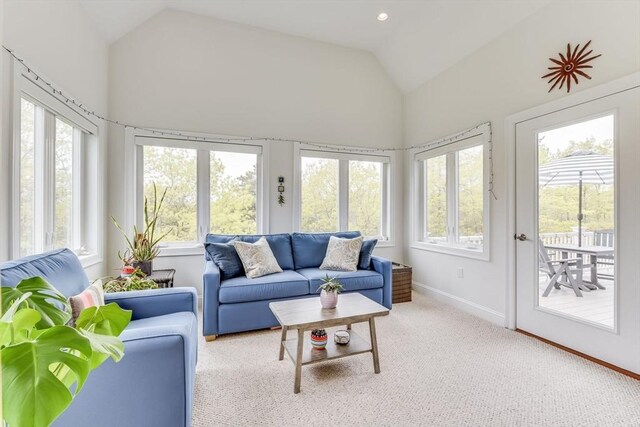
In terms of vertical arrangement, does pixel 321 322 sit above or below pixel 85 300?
below

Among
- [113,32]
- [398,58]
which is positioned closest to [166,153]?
[113,32]

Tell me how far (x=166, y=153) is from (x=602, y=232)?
432 cm

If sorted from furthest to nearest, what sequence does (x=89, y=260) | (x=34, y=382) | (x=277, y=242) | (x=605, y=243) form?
1. (x=277, y=242)
2. (x=89, y=260)
3. (x=605, y=243)
4. (x=34, y=382)

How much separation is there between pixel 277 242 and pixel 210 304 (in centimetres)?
105

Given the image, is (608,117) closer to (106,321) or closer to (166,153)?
(106,321)

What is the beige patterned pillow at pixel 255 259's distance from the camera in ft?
10.5

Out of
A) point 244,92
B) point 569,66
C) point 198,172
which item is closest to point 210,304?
point 198,172

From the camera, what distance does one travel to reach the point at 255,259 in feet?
10.7

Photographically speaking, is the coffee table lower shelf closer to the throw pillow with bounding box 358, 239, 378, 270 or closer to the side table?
the throw pillow with bounding box 358, 239, 378, 270

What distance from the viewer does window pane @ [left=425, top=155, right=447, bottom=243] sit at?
4.21 m

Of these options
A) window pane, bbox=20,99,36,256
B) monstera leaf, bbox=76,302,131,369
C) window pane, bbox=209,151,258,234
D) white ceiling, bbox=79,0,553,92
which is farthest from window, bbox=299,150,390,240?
monstera leaf, bbox=76,302,131,369

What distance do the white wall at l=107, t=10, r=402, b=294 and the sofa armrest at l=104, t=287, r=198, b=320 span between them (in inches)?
66.8

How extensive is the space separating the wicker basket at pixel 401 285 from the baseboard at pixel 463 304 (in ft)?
1.33

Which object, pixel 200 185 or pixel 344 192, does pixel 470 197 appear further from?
pixel 200 185
